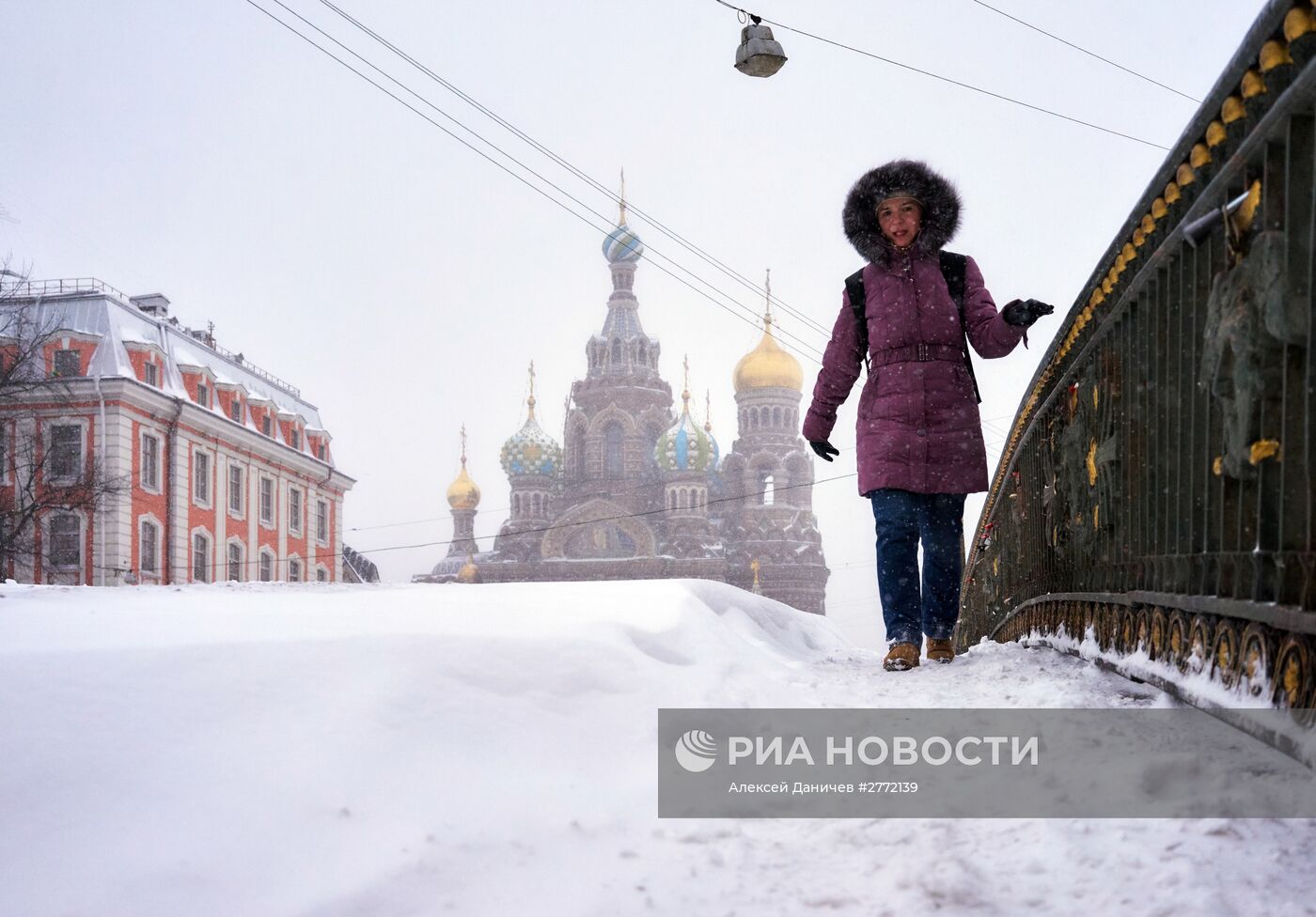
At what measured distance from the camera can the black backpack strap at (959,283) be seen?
459cm

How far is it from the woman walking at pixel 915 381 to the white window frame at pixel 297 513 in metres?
32.4

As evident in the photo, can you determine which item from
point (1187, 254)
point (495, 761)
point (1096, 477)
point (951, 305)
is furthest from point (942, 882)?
point (951, 305)

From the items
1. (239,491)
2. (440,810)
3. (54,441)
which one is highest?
(54,441)

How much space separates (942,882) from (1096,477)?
2.04 metres

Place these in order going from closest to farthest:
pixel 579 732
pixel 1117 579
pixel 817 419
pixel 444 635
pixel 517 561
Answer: pixel 579 732 < pixel 444 635 < pixel 1117 579 < pixel 817 419 < pixel 517 561

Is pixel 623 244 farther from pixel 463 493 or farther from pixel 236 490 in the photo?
pixel 236 490

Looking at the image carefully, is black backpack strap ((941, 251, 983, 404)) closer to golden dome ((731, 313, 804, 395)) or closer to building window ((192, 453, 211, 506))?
building window ((192, 453, 211, 506))

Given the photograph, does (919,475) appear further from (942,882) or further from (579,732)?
(942,882)

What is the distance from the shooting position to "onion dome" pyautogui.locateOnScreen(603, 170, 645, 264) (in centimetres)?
6012

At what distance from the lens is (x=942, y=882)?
6.43ft

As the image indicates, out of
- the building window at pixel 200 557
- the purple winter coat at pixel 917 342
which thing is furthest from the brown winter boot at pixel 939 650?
the building window at pixel 200 557

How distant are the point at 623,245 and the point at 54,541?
3728 centimetres

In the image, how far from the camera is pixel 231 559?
31.1m

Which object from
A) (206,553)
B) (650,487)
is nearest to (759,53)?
(206,553)
